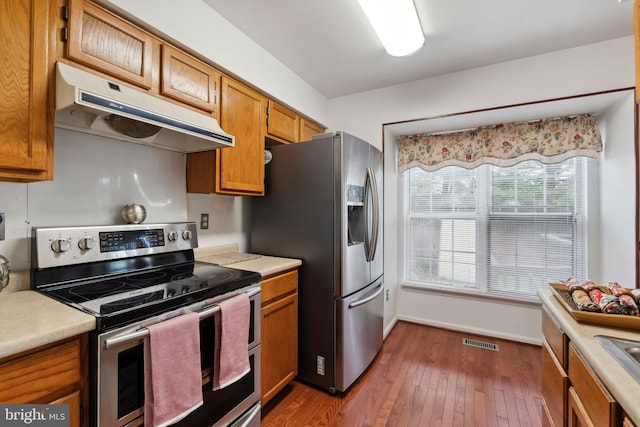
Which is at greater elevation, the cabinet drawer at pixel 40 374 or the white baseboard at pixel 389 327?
the cabinet drawer at pixel 40 374

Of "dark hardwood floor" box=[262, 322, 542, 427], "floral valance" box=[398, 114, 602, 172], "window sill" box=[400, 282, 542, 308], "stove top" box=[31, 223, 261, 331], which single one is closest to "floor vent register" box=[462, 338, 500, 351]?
"dark hardwood floor" box=[262, 322, 542, 427]

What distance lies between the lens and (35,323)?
85 centimetres

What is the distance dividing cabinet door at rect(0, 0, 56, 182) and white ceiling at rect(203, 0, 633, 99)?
0.88m

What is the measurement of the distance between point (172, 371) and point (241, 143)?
1353mm

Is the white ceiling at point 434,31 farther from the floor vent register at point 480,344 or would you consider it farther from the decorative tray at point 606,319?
the floor vent register at point 480,344

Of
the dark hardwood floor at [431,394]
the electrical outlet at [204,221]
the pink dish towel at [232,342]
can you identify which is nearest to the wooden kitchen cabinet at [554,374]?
the dark hardwood floor at [431,394]

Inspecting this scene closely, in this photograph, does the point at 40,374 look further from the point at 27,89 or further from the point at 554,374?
the point at 554,374

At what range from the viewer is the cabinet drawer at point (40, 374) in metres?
0.75

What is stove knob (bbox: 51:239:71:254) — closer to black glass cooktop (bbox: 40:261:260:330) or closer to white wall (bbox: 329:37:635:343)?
black glass cooktop (bbox: 40:261:260:330)

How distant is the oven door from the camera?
0.90 m

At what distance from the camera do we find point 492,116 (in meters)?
2.51

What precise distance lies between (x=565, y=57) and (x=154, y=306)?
300cm

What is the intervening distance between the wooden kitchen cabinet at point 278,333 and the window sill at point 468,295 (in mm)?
1712

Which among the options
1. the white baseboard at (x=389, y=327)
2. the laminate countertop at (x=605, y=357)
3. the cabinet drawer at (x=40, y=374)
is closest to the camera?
the laminate countertop at (x=605, y=357)
